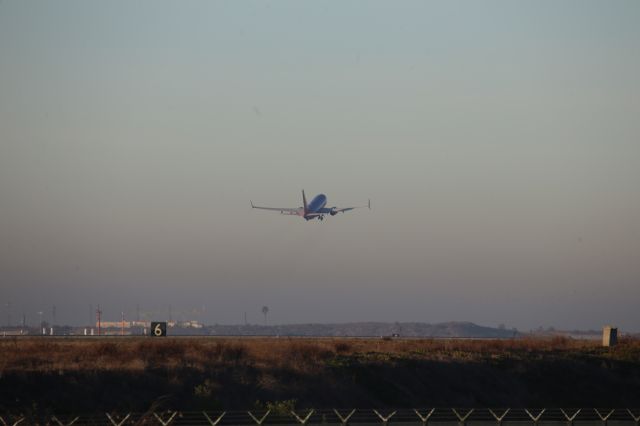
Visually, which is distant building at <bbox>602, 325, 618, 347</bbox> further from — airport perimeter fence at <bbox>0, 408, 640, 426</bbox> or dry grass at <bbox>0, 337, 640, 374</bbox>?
airport perimeter fence at <bbox>0, 408, 640, 426</bbox>

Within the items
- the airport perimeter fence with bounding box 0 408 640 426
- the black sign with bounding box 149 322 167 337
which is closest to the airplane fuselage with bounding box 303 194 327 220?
the black sign with bounding box 149 322 167 337

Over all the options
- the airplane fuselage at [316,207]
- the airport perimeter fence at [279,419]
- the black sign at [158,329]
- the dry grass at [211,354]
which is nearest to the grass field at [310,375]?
the dry grass at [211,354]

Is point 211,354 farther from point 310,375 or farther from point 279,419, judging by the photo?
point 279,419

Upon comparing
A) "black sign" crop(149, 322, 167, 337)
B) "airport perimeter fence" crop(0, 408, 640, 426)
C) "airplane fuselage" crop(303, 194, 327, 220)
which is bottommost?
"airport perimeter fence" crop(0, 408, 640, 426)

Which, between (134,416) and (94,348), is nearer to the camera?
(134,416)

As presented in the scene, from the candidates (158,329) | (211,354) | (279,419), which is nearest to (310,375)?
(211,354)

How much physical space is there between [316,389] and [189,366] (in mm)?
10548

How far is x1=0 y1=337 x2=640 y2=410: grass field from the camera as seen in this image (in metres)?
74.0

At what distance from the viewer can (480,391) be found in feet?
307

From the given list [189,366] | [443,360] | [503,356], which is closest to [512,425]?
[189,366]

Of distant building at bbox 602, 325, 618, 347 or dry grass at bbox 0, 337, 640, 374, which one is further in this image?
distant building at bbox 602, 325, 618, 347

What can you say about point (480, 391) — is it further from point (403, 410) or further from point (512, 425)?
point (512, 425)

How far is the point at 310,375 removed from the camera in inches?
3369

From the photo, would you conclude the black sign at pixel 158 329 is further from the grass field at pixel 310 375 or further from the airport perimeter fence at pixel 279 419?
the airport perimeter fence at pixel 279 419
